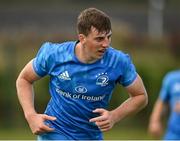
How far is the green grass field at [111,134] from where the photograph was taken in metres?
18.8

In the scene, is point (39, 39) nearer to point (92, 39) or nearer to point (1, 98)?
point (1, 98)

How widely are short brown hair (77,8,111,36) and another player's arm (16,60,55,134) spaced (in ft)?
2.50

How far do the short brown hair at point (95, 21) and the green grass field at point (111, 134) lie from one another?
10.6m

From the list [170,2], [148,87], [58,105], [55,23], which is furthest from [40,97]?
[170,2]

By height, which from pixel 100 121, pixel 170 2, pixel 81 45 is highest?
pixel 81 45

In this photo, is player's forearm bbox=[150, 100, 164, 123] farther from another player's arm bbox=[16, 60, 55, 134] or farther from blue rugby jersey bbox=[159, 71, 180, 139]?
another player's arm bbox=[16, 60, 55, 134]

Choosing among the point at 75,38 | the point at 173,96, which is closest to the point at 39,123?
the point at 173,96

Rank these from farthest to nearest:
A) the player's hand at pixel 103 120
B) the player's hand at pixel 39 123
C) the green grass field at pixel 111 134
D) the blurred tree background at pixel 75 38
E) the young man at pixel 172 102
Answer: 1. the blurred tree background at pixel 75 38
2. the green grass field at pixel 111 134
3. the young man at pixel 172 102
4. the player's hand at pixel 39 123
5. the player's hand at pixel 103 120

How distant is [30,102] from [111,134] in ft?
37.1

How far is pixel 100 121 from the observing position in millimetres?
7898

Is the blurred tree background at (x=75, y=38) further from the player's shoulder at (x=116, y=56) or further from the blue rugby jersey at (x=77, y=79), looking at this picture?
the player's shoulder at (x=116, y=56)

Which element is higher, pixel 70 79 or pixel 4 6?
pixel 70 79

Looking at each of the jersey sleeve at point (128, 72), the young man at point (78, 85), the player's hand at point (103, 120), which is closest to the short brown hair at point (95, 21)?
the young man at point (78, 85)

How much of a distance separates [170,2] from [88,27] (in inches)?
1352
